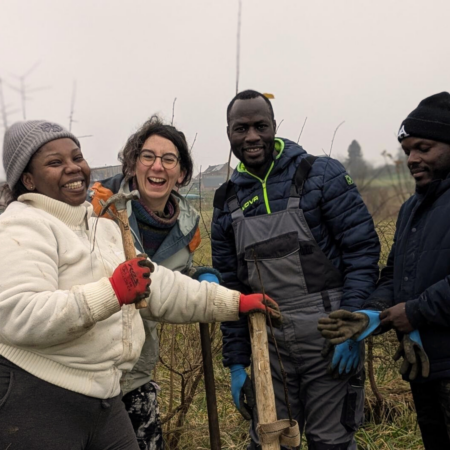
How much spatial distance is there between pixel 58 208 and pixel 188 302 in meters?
0.73

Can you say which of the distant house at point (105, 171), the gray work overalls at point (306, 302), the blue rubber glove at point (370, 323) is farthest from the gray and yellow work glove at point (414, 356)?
the distant house at point (105, 171)

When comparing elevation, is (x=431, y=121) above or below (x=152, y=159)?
above

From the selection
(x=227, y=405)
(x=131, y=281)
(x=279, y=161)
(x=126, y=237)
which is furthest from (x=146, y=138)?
(x=227, y=405)

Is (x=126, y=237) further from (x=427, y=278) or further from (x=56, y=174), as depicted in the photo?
(x=427, y=278)

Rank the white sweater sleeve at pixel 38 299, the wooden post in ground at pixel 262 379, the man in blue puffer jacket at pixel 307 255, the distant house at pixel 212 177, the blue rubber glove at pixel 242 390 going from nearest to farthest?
the white sweater sleeve at pixel 38 299
the wooden post in ground at pixel 262 379
the man in blue puffer jacket at pixel 307 255
the blue rubber glove at pixel 242 390
the distant house at pixel 212 177

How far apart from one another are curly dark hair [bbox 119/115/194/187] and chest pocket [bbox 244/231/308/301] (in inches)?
28.3

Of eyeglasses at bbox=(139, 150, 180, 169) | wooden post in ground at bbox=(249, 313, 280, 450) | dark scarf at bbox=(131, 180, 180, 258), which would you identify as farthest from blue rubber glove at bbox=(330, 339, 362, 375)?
eyeglasses at bbox=(139, 150, 180, 169)

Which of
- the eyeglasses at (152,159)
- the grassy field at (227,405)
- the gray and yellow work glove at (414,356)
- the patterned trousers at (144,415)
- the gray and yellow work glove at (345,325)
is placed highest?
the eyeglasses at (152,159)

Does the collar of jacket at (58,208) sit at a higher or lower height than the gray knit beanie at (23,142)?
lower

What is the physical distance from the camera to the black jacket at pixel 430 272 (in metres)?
2.08

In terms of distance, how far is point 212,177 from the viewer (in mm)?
3900

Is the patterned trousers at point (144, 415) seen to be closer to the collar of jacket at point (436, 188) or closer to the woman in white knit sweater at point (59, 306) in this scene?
the woman in white knit sweater at point (59, 306)

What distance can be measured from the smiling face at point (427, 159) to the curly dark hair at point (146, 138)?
49.1 inches

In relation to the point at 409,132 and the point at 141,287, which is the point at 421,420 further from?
the point at 141,287
